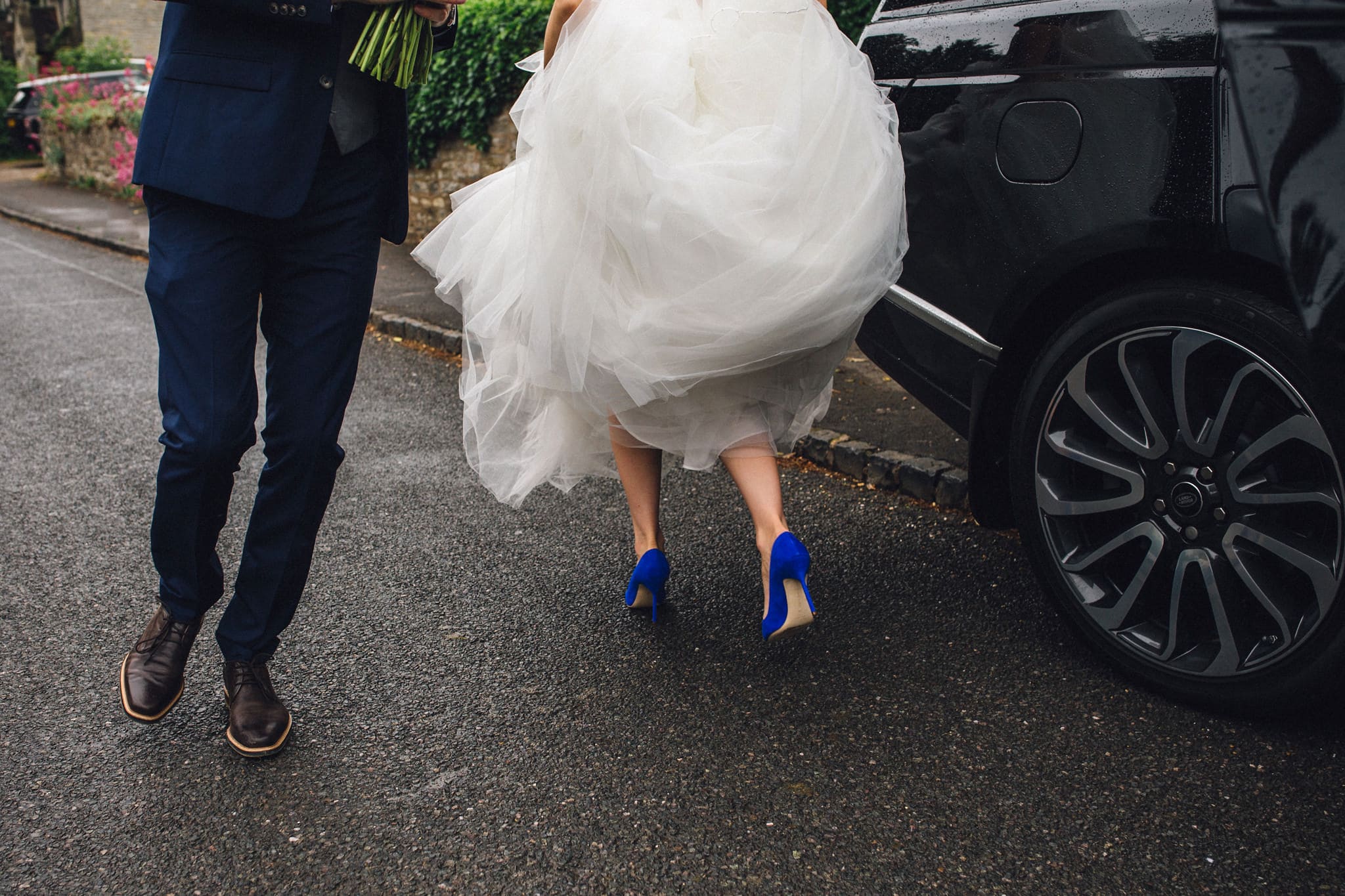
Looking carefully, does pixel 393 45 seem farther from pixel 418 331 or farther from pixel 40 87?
pixel 40 87

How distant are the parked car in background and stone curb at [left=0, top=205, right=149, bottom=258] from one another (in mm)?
5767

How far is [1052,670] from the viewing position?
10.1 ft

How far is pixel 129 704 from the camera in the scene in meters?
2.80

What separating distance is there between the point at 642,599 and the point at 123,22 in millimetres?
36408

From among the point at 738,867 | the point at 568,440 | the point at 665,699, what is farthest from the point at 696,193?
the point at 738,867

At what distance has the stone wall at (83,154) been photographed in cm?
1823

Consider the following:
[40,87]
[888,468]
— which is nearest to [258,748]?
[888,468]

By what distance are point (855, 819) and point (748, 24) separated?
1.85 meters

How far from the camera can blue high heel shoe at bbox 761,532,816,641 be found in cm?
279

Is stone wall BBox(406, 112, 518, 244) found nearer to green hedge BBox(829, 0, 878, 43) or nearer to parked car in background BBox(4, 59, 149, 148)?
green hedge BBox(829, 0, 878, 43)

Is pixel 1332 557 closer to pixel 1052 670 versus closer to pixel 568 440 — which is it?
pixel 1052 670

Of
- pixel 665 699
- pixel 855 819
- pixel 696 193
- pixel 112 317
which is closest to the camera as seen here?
pixel 855 819

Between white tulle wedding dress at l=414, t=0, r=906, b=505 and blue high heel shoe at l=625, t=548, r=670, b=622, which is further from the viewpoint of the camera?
blue high heel shoe at l=625, t=548, r=670, b=622

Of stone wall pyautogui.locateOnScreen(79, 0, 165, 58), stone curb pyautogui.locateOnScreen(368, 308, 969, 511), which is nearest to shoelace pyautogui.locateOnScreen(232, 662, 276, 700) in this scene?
stone curb pyautogui.locateOnScreen(368, 308, 969, 511)
